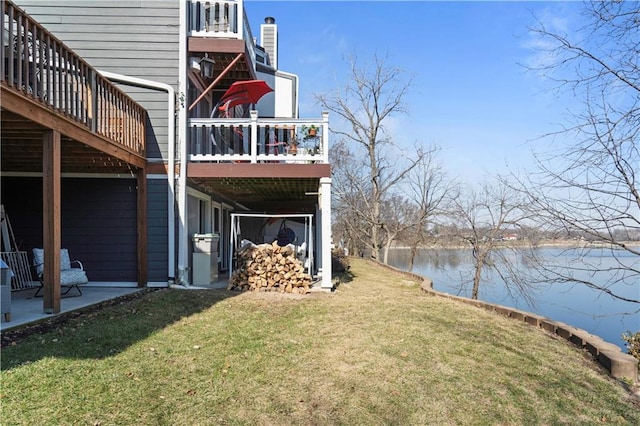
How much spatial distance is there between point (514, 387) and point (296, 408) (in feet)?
6.24

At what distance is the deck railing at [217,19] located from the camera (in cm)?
853

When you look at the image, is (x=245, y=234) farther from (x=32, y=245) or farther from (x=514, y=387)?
(x=514, y=387)

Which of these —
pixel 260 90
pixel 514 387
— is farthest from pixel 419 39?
pixel 514 387

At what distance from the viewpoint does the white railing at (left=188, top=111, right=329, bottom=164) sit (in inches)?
328

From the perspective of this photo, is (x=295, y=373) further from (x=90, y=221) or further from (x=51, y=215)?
(x=90, y=221)

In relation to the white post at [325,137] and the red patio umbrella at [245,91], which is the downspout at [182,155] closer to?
the red patio umbrella at [245,91]

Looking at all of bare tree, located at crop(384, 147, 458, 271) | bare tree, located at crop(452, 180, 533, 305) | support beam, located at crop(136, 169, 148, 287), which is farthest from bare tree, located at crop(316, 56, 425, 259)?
support beam, located at crop(136, 169, 148, 287)

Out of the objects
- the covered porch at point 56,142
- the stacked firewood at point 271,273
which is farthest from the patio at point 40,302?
the stacked firewood at point 271,273

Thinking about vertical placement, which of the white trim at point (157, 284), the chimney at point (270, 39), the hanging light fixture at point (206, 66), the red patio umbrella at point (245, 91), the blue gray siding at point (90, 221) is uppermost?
the chimney at point (270, 39)

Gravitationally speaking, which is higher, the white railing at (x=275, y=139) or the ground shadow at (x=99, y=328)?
the white railing at (x=275, y=139)

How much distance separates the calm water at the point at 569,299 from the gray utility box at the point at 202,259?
5748mm

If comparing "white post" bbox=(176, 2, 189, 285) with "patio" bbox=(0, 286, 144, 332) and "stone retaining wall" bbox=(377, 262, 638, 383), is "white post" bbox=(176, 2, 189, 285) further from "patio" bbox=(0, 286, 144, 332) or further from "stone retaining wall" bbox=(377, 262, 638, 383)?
"stone retaining wall" bbox=(377, 262, 638, 383)

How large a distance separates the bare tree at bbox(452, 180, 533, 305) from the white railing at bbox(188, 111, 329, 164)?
537cm

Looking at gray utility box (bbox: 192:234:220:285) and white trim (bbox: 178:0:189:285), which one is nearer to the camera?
white trim (bbox: 178:0:189:285)
